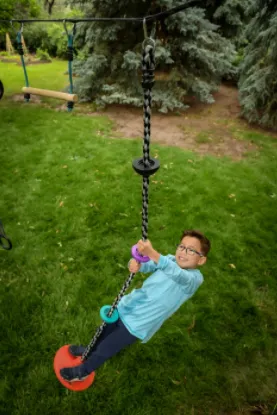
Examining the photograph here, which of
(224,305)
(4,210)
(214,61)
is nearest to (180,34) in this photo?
(214,61)

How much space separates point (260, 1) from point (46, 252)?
7.90 m

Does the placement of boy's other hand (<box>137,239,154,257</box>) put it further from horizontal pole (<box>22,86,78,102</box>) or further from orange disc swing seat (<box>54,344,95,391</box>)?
horizontal pole (<box>22,86,78,102</box>)

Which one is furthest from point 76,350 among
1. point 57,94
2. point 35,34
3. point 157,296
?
point 35,34

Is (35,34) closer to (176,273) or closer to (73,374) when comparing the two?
(73,374)

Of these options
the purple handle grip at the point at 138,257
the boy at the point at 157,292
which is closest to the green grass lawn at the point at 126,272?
the boy at the point at 157,292

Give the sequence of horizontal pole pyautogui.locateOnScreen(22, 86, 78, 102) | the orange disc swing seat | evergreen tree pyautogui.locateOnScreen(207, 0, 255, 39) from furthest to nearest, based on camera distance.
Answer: evergreen tree pyautogui.locateOnScreen(207, 0, 255, 39) < horizontal pole pyautogui.locateOnScreen(22, 86, 78, 102) < the orange disc swing seat

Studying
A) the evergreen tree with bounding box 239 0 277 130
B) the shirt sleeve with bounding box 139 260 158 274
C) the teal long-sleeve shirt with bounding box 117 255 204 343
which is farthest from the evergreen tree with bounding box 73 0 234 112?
the teal long-sleeve shirt with bounding box 117 255 204 343

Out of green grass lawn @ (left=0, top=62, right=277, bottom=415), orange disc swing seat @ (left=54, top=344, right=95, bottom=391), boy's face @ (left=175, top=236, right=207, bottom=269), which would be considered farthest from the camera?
green grass lawn @ (left=0, top=62, right=277, bottom=415)

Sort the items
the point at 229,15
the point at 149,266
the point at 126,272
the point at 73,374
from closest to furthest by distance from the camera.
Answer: the point at 149,266, the point at 73,374, the point at 126,272, the point at 229,15

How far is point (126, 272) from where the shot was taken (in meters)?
4.35

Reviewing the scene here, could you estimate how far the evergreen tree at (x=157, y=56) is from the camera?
337 inches

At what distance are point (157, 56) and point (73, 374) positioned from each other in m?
8.50

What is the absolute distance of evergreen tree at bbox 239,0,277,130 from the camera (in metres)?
7.87

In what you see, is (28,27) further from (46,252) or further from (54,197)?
(46,252)
